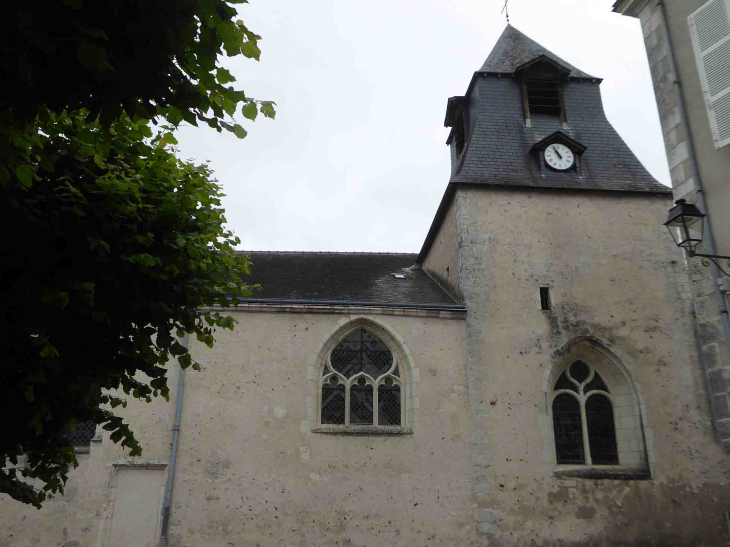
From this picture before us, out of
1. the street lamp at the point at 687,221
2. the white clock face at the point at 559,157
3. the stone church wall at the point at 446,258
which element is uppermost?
the white clock face at the point at 559,157

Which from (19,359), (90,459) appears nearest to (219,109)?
(19,359)

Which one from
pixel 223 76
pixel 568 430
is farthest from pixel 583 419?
pixel 223 76

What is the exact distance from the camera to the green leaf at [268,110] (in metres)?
3.30

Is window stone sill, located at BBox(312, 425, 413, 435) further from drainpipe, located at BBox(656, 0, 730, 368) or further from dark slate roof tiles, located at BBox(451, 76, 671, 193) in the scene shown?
drainpipe, located at BBox(656, 0, 730, 368)

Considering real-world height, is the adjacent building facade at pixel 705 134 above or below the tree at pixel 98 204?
above

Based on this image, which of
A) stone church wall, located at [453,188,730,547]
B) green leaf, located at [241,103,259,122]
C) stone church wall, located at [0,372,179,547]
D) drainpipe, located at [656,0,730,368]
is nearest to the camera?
green leaf, located at [241,103,259,122]

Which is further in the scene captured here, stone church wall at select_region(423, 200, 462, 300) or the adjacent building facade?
stone church wall at select_region(423, 200, 462, 300)

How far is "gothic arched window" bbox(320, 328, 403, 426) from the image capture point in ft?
32.9

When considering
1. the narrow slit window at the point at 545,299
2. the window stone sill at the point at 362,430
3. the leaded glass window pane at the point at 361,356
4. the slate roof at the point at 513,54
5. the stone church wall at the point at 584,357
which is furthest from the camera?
the slate roof at the point at 513,54

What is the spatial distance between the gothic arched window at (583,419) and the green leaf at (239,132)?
27.4ft

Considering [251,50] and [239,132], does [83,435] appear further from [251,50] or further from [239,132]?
[251,50]

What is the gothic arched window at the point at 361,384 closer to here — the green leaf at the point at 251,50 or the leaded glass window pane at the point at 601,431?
the leaded glass window pane at the point at 601,431

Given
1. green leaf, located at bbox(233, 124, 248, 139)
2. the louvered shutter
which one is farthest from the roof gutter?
green leaf, located at bbox(233, 124, 248, 139)

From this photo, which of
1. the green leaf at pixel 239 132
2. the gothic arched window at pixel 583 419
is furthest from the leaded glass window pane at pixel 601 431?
the green leaf at pixel 239 132
